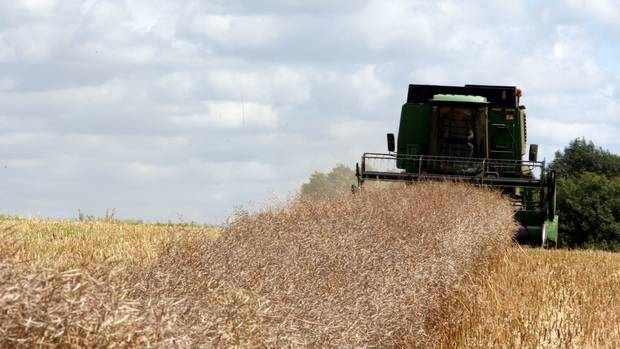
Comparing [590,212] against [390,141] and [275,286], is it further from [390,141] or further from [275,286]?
[275,286]

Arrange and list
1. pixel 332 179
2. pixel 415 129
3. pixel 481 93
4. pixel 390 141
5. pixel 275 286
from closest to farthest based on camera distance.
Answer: pixel 275 286 → pixel 390 141 → pixel 415 129 → pixel 481 93 → pixel 332 179

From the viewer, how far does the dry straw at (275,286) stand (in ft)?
11.3

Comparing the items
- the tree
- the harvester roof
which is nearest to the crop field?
the harvester roof

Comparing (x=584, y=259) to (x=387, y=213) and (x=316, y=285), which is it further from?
(x=316, y=285)

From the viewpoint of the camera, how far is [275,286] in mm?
5480

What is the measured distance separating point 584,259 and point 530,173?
1.93m

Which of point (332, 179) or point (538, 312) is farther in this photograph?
point (332, 179)

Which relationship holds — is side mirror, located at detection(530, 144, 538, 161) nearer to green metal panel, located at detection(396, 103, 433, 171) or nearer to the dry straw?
green metal panel, located at detection(396, 103, 433, 171)

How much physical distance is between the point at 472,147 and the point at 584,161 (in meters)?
27.2

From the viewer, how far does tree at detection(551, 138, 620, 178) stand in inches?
1727

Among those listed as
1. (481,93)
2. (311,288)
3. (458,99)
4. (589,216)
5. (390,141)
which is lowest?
(589,216)

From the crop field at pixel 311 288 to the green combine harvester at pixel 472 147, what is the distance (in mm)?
4497

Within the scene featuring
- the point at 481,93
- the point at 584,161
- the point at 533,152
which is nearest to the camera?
the point at 533,152

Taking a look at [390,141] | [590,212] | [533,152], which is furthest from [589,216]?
[390,141]
